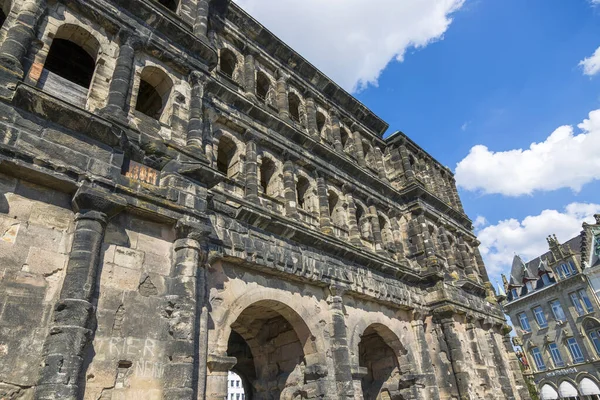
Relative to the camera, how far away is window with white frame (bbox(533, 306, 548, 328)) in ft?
125

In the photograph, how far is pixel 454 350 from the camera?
47.5ft

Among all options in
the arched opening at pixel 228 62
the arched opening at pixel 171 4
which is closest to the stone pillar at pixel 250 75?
the arched opening at pixel 228 62

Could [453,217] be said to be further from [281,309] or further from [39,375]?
[39,375]

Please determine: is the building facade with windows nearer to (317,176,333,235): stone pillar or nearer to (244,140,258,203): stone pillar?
(317,176,333,235): stone pillar

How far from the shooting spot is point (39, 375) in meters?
5.33

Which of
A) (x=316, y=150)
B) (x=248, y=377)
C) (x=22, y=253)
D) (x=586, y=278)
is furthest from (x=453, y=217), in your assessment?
(x=586, y=278)

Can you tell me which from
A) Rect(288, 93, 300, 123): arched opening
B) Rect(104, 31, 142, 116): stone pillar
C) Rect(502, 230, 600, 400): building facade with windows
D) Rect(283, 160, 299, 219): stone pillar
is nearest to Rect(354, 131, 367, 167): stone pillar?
Rect(288, 93, 300, 123): arched opening

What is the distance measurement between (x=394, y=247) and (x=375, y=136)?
5922 millimetres

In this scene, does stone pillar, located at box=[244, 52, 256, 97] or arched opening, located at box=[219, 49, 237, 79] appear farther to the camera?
arched opening, located at box=[219, 49, 237, 79]

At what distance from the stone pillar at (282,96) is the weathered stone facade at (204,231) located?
11 cm

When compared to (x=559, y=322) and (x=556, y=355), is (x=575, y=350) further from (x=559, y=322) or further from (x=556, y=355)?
(x=559, y=322)

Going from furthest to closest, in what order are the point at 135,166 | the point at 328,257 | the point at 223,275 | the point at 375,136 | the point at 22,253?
the point at 375,136 < the point at 328,257 < the point at 223,275 < the point at 135,166 < the point at 22,253

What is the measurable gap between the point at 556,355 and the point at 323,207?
3506cm

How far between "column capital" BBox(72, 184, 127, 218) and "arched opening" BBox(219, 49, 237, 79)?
8.21 meters
